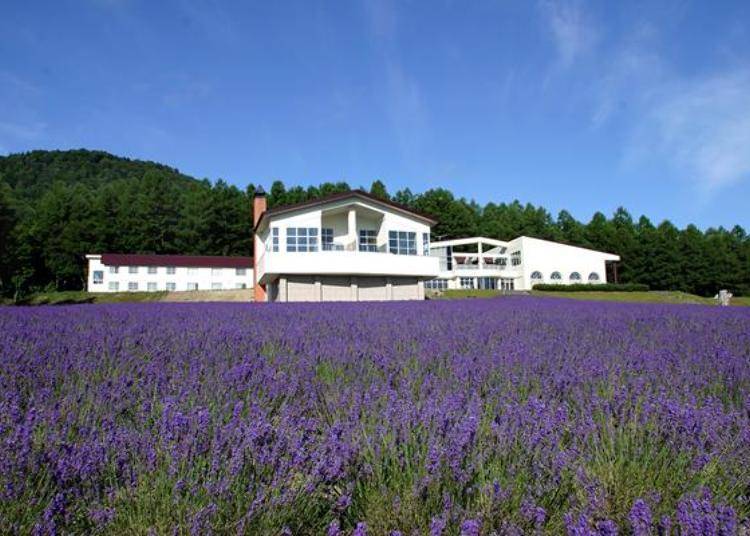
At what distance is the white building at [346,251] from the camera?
80.4ft

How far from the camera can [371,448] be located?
1974 mm

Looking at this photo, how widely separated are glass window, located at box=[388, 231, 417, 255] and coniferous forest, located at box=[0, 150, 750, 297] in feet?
109

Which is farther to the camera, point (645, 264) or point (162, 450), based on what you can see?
point (645, 264)

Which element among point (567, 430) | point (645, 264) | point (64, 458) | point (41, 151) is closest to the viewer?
point (64, 458)

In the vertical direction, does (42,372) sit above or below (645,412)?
above

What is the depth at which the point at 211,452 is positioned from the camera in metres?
1.92

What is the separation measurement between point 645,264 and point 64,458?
2969 inches

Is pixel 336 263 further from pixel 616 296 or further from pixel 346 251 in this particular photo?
pixel 616 296

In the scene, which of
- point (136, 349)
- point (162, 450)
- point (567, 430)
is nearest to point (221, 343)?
point (136, 349)

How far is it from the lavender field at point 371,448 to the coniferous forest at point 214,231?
47.2 m

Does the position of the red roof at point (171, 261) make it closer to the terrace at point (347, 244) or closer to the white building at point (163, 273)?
the white building at point (163, 273)

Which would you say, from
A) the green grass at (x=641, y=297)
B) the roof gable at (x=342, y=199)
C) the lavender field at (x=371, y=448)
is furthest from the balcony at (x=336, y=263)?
the lavender field at (x=371, y=448)

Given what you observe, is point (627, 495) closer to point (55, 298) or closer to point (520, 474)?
point (520, 474)

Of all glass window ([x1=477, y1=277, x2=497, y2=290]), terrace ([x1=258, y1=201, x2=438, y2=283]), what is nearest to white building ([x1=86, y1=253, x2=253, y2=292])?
terrace ([x1=258, y1=201, x2=438, y2=283])
